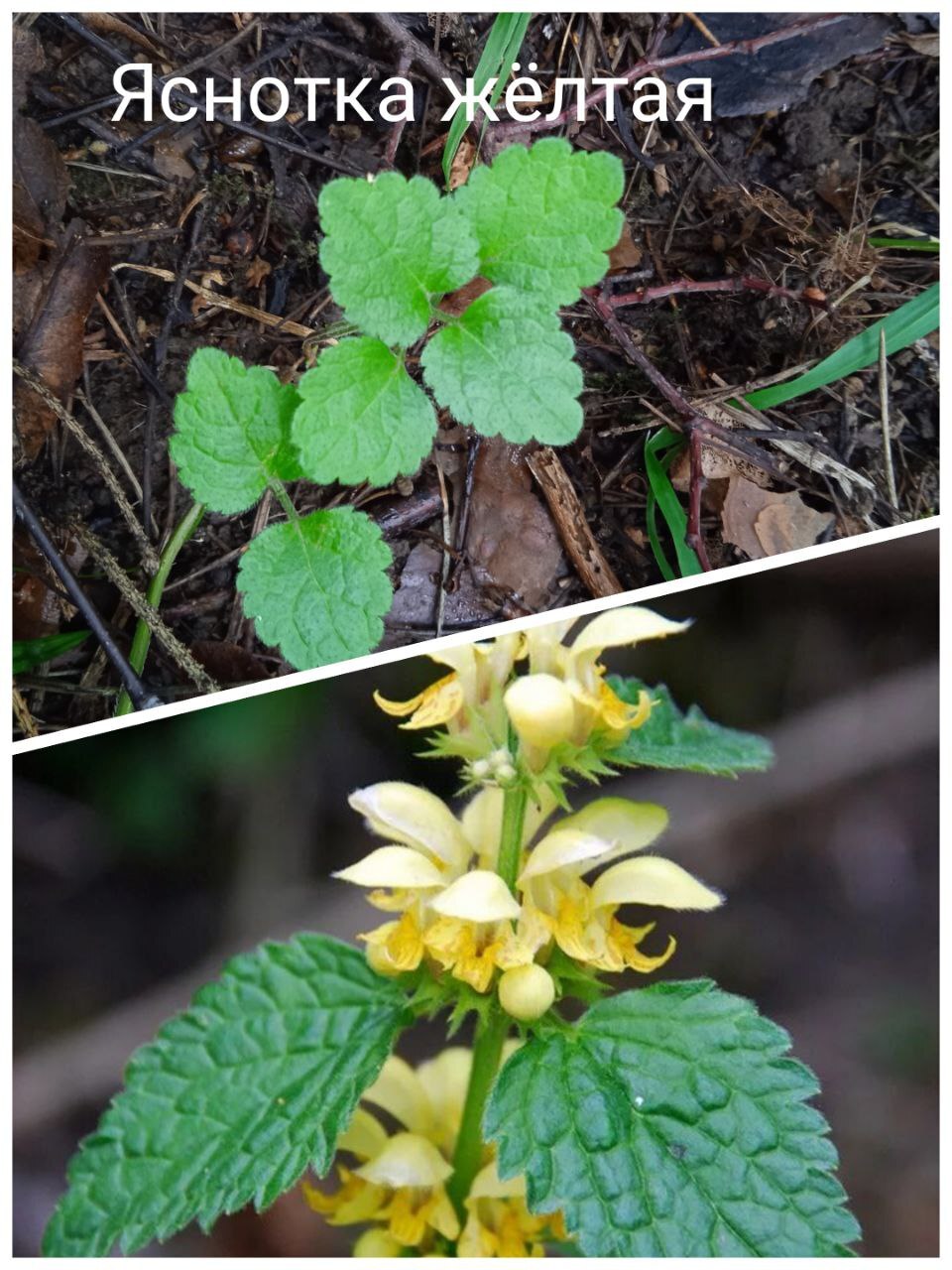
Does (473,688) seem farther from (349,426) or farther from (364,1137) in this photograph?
(364,1137)

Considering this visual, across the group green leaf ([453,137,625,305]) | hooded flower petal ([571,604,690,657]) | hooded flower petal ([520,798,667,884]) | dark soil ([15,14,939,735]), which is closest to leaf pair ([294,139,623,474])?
green leaf ([453,137,625,305])

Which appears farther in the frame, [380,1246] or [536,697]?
[380,1246]

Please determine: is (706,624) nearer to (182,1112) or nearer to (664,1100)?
Answer: (664,1100)

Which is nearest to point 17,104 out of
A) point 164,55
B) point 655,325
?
point 164,55

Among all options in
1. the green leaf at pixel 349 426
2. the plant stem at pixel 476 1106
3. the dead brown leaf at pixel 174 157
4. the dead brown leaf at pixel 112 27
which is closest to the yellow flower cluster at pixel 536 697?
the plant stem at pixel 476 1106

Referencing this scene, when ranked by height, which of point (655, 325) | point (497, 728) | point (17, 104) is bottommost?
point (497, 728)

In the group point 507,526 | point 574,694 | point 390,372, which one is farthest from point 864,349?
point 574,694

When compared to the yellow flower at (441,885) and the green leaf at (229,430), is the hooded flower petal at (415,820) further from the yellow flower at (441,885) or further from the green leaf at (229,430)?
the green leaf at (229,430)
